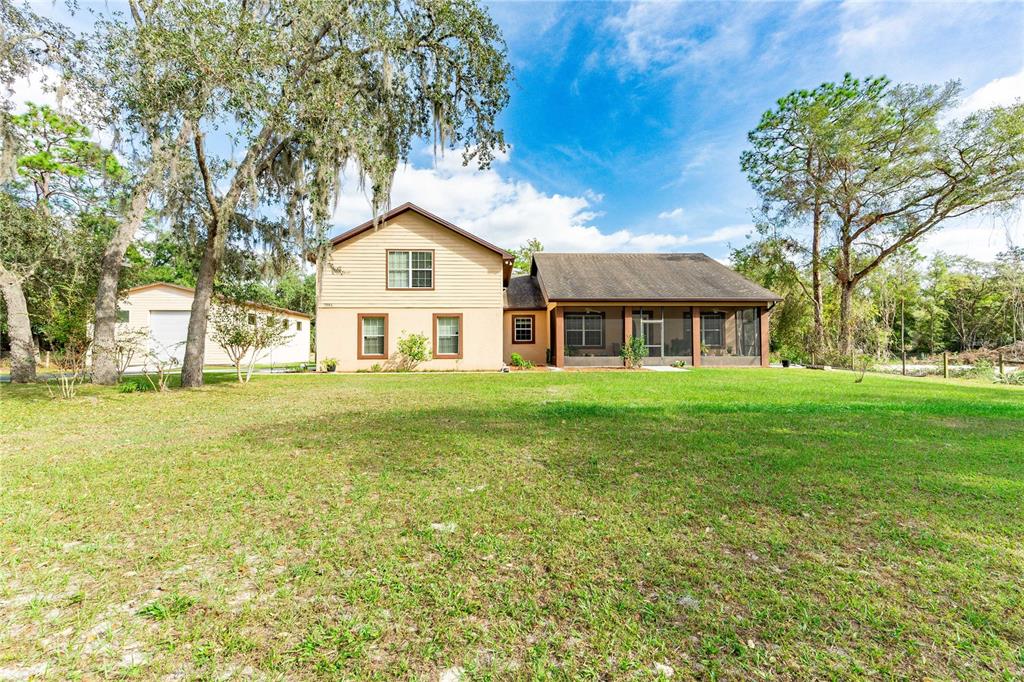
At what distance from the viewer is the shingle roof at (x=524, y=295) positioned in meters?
18.8

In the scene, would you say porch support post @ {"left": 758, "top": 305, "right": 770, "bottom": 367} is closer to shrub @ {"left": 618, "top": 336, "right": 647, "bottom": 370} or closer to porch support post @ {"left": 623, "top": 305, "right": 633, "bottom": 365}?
shrub @ {"left": 618, "top": 336, "right": 647, "bottom": 370}

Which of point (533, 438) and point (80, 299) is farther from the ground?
point (80, 299)

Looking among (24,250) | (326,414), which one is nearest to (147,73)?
(326,414)

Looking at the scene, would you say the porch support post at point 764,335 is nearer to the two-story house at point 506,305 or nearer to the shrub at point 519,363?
the two-story house at point 506,305

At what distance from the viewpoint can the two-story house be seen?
50.2ft

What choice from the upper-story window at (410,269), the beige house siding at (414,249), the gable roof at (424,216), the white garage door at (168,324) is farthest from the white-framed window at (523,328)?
the white garage door at (168,324)

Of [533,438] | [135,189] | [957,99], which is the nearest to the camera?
[533,438]

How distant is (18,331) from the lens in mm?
10508

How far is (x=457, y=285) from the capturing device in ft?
51.1

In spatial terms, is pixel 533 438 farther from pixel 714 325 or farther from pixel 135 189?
pixel 714 325

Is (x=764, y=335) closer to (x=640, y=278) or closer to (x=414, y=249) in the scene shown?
(x=640, y=278)

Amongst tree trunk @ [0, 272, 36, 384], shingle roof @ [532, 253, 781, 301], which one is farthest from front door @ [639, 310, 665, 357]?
tree trunk @ [0, 272, 36, 384]

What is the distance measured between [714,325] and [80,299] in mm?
20808

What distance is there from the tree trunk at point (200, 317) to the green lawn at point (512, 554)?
16.1 feet
